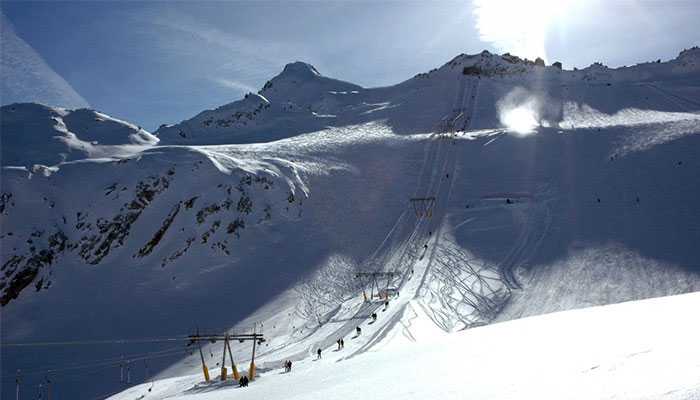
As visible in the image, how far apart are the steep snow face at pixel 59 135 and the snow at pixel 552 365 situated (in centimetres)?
5618

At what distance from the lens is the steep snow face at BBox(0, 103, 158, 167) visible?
5512 centimetres

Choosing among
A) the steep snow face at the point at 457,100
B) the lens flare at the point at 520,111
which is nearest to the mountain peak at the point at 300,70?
the steep snow face at the point at 457,100

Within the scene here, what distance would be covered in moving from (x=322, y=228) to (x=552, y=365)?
1566 inches

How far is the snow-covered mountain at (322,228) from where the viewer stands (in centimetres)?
3164

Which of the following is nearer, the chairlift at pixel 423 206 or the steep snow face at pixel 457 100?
the chairlift at pixel 423 206

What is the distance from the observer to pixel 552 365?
→ 6.45 metres

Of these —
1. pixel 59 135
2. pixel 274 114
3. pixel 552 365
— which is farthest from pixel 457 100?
pixel 552 365

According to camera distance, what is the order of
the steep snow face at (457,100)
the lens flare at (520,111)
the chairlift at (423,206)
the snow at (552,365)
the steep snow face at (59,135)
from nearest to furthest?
1. the snow at (552,365)
2. the chairlift at (423,206)
3. the steep snow face at (59,135)
4. the lens flare at (520,111)
5. the steep snow face at (457,100)

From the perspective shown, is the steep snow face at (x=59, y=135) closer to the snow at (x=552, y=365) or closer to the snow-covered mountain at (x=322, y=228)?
the snow-covered mountain at (x=322, y=228)

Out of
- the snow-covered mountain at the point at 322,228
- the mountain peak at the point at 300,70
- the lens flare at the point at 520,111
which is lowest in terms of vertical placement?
the snow-covered mountain at the point at 322,228

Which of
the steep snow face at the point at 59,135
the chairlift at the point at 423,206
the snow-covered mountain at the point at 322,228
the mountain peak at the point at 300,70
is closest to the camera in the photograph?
the snow-covered mountain at the point at 322,228

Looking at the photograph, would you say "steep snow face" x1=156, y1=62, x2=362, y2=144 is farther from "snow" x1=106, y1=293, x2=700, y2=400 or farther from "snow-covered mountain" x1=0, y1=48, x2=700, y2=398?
"snow" x1=106, y1=293, x2=700, y2=400

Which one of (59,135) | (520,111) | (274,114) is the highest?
(274,114)

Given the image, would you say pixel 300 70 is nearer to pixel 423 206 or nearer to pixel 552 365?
pixel 423 206
